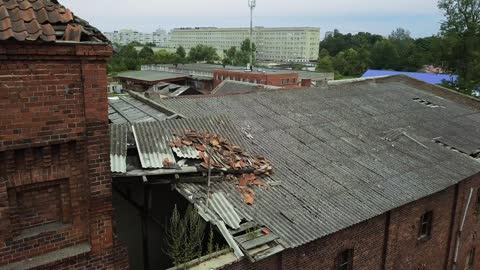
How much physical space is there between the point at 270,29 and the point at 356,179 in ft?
574

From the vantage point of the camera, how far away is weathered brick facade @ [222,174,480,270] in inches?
356

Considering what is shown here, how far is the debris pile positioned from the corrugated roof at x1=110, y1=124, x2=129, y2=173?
0.98m

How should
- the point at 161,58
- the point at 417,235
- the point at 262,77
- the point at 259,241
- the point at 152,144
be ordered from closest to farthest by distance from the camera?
1. the point at 259,241
2. the point at 152,144
3. the point at 417,235
4. the point at 262,77
5. the point at 161,58

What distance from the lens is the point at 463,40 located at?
35125mm

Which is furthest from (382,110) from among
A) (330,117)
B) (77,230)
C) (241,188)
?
(77,230)

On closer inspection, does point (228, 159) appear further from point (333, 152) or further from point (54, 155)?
point (54, 155)

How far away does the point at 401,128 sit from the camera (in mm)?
16141

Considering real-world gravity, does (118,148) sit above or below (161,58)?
above

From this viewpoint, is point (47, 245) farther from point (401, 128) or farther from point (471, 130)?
point (471, 130)

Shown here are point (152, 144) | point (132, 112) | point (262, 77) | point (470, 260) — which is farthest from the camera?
point (262, 77)

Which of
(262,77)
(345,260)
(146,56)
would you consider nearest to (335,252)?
(345,260)

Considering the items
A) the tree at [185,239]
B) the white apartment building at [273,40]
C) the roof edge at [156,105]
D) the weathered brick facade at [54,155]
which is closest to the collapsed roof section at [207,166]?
the tree at [185,239]

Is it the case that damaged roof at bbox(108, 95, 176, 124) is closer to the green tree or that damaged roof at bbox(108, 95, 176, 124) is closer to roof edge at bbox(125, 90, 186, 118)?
roof edge at bbox(125, 90, 186, 118)

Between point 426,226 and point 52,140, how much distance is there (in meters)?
12.0
